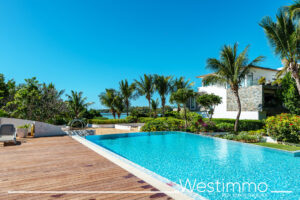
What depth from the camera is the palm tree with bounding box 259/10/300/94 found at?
38.8ft

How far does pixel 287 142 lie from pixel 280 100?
28.4 feet

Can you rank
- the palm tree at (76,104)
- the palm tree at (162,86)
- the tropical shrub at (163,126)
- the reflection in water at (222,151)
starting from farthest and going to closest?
the palm tree at (162,86) < the palm tree at (76,104) < the tropical shrub at (163,126) < the reflection in water at (222,151)

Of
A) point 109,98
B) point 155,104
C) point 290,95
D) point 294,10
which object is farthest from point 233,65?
point 109,98

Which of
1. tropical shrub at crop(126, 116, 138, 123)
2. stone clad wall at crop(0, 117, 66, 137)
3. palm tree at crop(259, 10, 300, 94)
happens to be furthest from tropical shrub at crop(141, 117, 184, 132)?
palm tree at crop(259, 10, 300, 94)

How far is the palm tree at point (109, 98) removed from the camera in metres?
24.2

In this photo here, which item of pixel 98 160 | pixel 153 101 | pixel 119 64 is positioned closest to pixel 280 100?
pixel 153 101

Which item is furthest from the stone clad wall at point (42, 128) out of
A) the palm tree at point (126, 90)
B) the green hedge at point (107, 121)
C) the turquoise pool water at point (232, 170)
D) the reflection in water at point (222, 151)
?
the palm tree at point (126, 90)

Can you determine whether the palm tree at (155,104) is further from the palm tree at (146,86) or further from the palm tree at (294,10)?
the palm tree at (294,10)

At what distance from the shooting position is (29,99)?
13500 millimetres

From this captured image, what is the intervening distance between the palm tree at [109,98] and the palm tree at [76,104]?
3.77 meters

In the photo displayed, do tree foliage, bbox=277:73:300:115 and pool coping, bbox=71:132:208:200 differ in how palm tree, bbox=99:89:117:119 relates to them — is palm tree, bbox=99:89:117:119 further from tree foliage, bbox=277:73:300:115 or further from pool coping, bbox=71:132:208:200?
pool coping, bbox=71:132:208:200

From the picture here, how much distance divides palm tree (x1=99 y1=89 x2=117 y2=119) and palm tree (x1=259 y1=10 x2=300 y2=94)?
60.4ft

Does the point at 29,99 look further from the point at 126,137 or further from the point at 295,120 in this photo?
the point at 295,120

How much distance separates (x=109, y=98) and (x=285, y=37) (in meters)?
19.7
